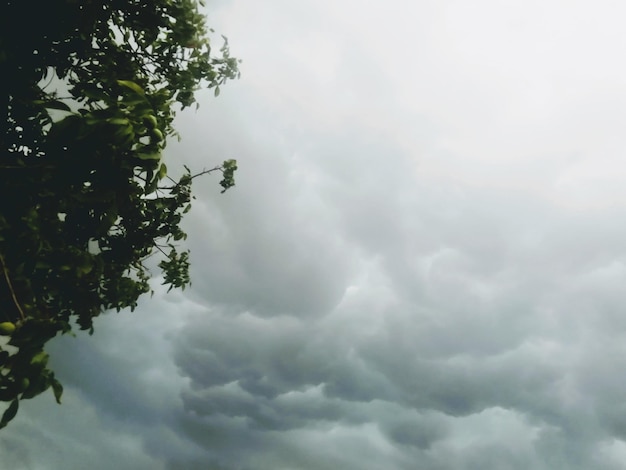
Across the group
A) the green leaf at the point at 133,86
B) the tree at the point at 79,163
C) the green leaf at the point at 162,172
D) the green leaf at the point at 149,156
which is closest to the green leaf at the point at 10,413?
the tree at the point at 79,163

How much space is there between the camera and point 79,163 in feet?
13.7

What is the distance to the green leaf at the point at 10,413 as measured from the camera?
145 inches

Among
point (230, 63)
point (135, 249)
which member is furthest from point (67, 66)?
point (135, 249)

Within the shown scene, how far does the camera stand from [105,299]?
8.26 m

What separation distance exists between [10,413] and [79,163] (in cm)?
237

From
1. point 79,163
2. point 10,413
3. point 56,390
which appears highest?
point 79,163

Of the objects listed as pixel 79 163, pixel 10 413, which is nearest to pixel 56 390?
pixel 10 413

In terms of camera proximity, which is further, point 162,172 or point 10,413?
point 162,172

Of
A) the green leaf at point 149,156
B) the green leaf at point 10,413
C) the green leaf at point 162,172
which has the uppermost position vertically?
the green leaf at point 162,172

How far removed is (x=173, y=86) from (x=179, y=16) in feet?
4.34

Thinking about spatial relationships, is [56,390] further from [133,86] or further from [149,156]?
[133,86]

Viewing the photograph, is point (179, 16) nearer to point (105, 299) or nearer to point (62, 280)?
point (62, 280)

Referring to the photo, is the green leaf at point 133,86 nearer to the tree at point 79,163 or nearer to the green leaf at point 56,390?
the tree at point 79,163

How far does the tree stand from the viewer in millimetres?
4047
